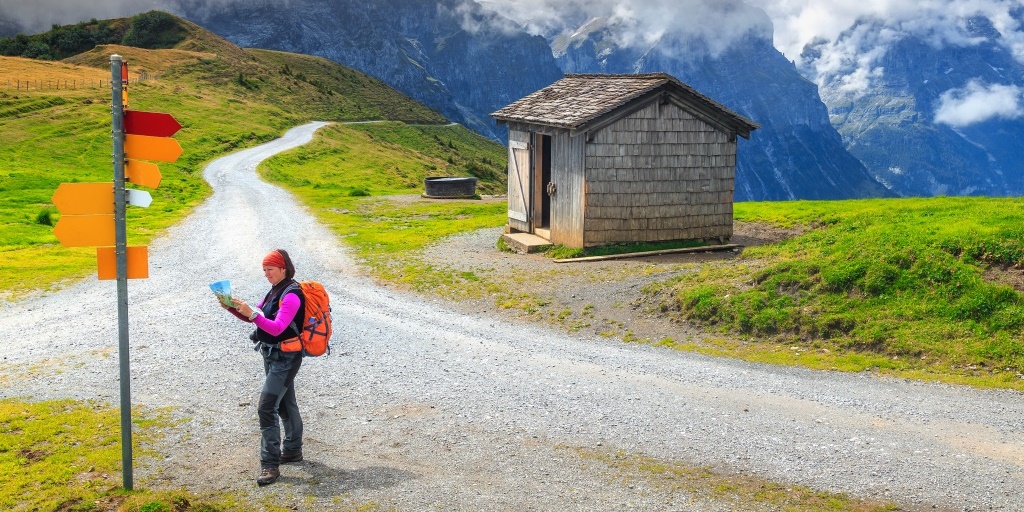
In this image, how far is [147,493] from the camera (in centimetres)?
871

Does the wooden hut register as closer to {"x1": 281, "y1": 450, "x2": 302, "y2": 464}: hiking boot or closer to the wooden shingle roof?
the wooden shingle roof

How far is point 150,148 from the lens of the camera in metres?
8.25

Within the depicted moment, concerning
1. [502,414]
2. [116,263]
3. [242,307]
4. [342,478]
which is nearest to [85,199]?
[116,263]

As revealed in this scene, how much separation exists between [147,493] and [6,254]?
18638mm

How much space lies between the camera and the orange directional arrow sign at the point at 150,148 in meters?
8.21

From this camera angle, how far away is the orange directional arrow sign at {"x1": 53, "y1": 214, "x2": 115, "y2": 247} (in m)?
7.95

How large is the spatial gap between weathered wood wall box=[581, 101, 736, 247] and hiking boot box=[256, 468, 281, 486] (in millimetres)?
15400

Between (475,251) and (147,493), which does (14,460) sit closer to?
(147,493)

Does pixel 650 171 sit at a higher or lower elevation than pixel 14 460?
higher

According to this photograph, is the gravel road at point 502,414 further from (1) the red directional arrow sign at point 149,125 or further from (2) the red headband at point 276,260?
(1) the red directional arrow sign at point 149,125

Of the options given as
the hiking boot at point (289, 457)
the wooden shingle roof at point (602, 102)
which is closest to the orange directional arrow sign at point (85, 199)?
the hiking boot at point (289, 457)

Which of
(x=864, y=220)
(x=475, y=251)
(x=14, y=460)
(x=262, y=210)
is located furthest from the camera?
(x=262, y=210)

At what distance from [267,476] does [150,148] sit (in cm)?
340

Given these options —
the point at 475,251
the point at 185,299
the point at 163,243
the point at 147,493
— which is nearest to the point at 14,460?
the point at 147,493
